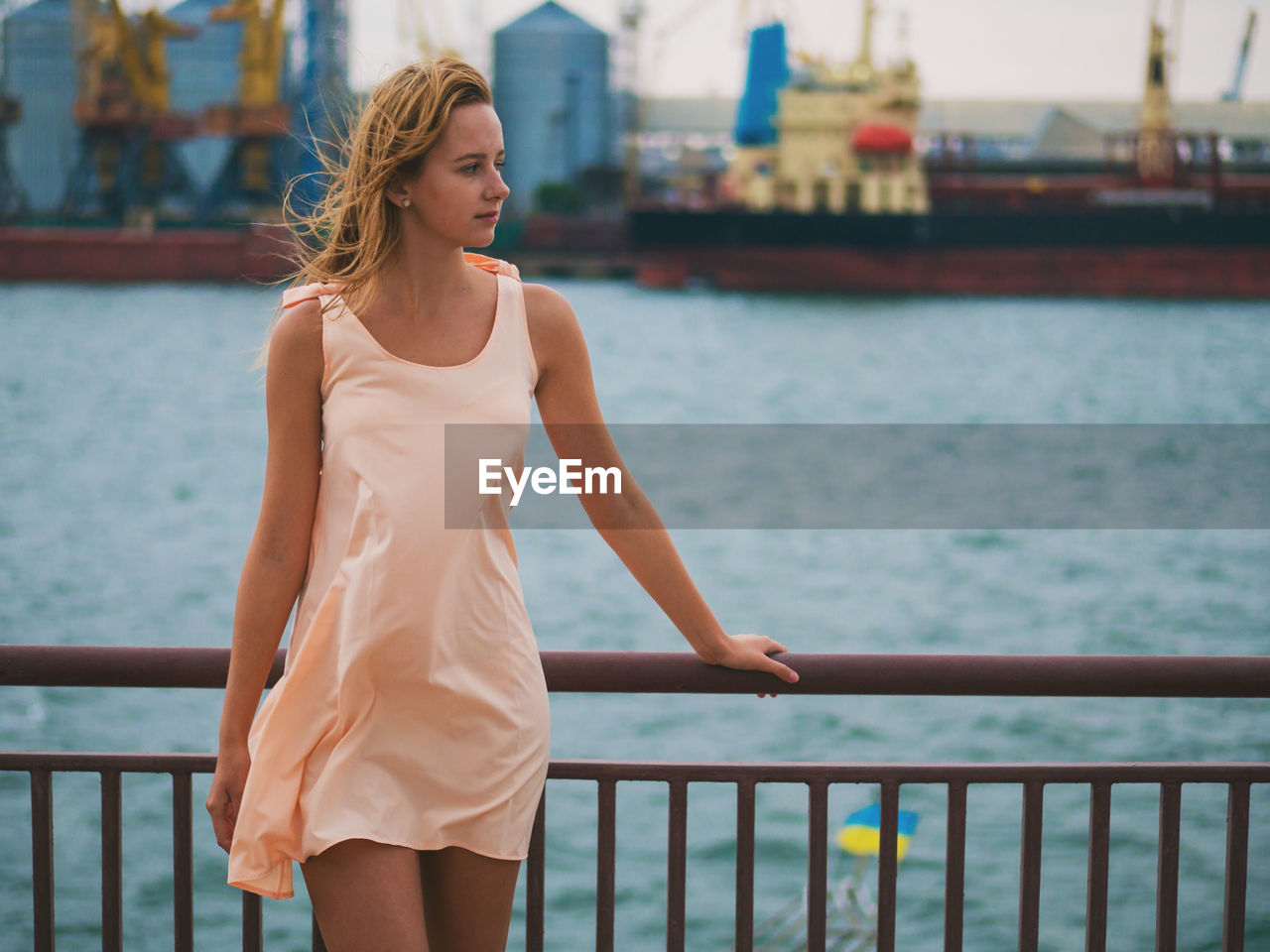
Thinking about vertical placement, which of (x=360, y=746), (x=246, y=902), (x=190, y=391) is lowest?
(x=190, y=391)

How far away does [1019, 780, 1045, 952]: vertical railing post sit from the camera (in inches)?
65.7

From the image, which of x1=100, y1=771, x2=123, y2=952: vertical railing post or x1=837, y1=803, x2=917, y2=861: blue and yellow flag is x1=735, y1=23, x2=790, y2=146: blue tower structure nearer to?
x1=837, y1=803, x2=917, y2=861: blue and yellow flag

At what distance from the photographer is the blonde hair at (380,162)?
1.31 meters

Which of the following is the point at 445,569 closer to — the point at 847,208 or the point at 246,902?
the point at 246,902

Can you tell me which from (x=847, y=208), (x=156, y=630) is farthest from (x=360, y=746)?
(x=847, y=208)

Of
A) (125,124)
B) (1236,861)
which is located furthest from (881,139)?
(1236,861)

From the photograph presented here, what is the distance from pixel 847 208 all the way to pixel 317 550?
151 feet

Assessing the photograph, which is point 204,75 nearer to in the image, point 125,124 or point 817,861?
point 125,124

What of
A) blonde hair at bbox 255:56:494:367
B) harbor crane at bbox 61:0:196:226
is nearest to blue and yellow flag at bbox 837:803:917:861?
blonde hair at bbox 255:56:494:367

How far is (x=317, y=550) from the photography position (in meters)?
1.37

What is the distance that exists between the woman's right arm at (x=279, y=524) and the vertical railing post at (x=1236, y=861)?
1.17 m

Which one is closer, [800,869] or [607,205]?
[800,869]

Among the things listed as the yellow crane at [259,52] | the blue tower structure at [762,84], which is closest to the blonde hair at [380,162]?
the blue tower structure at [762,84]

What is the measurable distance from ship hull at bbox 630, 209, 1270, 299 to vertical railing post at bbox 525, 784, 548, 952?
4121cm
